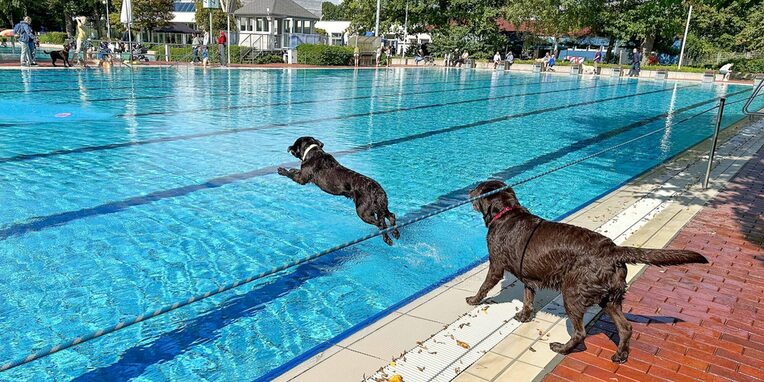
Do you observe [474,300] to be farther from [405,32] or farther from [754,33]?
[754,33]

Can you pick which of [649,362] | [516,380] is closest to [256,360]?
[516,380]

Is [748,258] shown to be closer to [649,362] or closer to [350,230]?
[649,362]

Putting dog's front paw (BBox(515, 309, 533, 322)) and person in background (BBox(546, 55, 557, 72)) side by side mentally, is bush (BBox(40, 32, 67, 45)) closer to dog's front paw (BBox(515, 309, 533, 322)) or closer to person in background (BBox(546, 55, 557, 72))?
person in background (BBox(546, 55, 557, 72))

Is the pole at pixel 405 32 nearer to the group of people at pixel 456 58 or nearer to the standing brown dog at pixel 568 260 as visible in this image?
the group of people at pixel 456 58

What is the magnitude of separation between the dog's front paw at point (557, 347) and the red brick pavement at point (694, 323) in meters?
0.05

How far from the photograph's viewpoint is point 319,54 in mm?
38625

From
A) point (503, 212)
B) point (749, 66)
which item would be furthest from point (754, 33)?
point (503, 212)

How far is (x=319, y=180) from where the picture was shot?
21.7ft

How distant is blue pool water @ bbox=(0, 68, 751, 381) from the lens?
14.9 ft

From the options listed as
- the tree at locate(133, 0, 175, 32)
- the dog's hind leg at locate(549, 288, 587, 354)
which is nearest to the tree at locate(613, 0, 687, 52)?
the tree at locate(133, 0, 175, 32)

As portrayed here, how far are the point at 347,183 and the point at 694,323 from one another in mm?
3637

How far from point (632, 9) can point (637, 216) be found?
46517 mm

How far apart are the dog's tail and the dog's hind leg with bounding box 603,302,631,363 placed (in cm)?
36

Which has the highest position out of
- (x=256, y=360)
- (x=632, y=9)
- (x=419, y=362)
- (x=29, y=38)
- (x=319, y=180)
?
(x=632, y=9)
